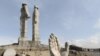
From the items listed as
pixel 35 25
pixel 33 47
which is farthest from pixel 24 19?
pixel 33 47

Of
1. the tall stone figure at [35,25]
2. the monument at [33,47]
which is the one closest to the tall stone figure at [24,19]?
the monument at [33,47]

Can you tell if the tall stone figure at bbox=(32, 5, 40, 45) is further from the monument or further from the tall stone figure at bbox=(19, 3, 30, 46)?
the tall stone figure at bbox=(19, 3, 30, 46)

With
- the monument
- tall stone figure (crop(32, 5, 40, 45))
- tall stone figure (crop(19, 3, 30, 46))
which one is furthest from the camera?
tall stone figure (crop(32, 5, 40, 45))

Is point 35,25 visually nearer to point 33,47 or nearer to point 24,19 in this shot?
point 24,19

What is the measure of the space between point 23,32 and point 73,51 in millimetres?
5423

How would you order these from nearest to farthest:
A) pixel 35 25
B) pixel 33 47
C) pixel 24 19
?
pixel 33 47 < pixel 24 19 < pixel 35 25

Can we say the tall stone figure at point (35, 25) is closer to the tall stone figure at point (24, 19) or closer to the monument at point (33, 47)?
the monument at point (33, 47)

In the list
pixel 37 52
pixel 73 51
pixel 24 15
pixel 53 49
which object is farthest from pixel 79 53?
pixel 53 49

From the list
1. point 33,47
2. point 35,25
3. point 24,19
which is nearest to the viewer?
point 33,47

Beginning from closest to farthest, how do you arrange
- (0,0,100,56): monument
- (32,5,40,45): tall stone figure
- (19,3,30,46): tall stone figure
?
(0,0,100,56): monument, (19,3,30,46): tall stone figure, (32,5,40,45): tall stone figure

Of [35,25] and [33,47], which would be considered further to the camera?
[35,25]

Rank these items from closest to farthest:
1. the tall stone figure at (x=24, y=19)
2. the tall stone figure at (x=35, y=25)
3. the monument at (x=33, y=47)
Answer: the monument at (x=33, y=47) < the tall stone figure at (x=24, y=19) < the tall stone figure at (x=35, y=25)

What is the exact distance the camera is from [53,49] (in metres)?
14.5

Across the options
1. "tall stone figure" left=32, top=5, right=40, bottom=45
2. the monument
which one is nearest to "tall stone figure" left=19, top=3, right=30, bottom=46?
the monument
